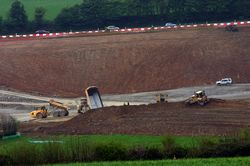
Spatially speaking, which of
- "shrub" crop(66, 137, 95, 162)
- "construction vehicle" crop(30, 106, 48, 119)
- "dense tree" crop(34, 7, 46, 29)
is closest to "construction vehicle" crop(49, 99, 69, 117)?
"construction vehicle" crop(30, 106, 48, 119)

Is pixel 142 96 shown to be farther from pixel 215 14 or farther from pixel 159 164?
pixel 159 164

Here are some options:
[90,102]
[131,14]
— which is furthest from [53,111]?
[131,14]

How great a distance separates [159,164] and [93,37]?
62.0m

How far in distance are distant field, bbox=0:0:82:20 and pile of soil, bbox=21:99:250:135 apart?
5382 centimetres

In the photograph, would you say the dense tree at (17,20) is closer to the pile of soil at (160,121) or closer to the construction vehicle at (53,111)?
the construction vehicle at (53,111)

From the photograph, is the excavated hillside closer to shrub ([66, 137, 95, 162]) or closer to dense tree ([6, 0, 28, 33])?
dense tree ([6, 0, 28, 33])

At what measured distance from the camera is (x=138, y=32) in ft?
294

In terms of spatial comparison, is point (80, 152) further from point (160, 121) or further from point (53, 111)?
point (53, 111)

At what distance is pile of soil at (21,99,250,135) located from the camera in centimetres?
4831

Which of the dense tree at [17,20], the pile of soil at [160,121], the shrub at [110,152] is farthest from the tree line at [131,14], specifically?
the shrub at [110,152]

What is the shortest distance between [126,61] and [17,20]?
25604 millimetres

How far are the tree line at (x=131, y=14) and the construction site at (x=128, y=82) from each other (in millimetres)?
10082

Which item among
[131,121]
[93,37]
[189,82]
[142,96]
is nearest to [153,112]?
[131,121]

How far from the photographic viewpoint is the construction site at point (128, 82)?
5209cm
